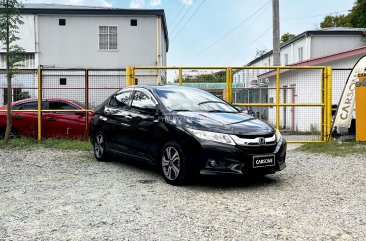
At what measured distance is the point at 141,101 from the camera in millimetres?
7539

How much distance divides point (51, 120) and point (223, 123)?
6.87m

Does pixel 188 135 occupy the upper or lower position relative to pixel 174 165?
upper

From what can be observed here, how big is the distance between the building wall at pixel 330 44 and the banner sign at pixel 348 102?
1419 cm

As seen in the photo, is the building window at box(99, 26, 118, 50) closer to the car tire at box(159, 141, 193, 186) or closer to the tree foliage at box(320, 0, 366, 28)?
the car tire at box(159, 141, 193, 186)

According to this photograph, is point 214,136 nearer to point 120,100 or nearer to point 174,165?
point 174,165

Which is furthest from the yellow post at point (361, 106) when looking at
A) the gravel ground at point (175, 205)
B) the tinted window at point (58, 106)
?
the tinted window at point (58, 106)

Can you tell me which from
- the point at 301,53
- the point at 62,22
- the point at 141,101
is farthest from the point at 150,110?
the point at 301,53

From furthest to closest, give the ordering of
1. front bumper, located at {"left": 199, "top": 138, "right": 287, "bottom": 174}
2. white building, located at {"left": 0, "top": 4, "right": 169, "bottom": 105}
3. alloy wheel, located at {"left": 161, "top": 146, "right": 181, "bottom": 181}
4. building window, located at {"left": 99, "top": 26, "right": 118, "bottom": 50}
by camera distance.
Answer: building window, located at {"left": 99, "top": 26, "right": 118, "bottom": 50} → white building, located at {"left": 0, "top": 4, "right": 169, "bottom": 105} → alloy wheel, located at {"left": 161, "top": 146, "right": 181, "bottom": 181} → front bumper, located at {"left": 199, "top": 138, "right": 287, "bottom": 174}

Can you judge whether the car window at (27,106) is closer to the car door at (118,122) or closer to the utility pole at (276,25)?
the car door at (118,122)

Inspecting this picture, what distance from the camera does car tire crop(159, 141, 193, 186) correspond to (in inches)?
243

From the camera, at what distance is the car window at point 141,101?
7.28 meters

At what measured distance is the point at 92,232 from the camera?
4277 millimetres

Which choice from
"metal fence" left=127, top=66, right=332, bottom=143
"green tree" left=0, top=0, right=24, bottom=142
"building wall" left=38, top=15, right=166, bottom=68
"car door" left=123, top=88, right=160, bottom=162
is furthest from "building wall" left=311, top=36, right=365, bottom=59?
"car door" left=123, top=88, right=160, bottom=162

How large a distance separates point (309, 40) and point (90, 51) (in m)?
13.7
